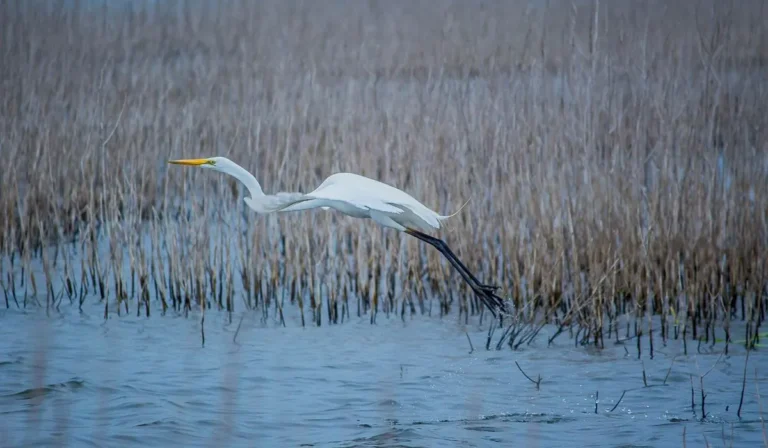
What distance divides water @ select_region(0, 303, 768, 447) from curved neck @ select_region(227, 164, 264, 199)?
0.83 m

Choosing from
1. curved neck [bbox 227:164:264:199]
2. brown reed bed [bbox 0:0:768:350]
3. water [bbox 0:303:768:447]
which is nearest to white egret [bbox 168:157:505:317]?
curved neck [bbox 227:164:264:199]

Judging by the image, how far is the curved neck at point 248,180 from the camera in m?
4.32

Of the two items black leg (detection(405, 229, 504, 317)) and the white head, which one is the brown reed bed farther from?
the white head

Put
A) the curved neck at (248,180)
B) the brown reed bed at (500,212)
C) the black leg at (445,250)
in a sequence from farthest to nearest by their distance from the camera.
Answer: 1. the brown reed bed at (500,212)
2. the black leg at (445,250)
3. the curved neck at (248,180)

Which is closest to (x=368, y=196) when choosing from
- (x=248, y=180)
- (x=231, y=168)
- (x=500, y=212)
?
(x=248, y=180)

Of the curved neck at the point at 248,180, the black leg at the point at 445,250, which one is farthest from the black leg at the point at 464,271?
the curved neck at the point at 248,180

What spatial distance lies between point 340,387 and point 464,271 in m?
0.88

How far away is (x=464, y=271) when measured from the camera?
4738 mm

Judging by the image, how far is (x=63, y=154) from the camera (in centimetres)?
678

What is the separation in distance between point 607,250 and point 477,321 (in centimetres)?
94

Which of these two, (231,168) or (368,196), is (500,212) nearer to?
(368,196)

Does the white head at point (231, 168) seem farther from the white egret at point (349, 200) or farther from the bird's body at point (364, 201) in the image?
the bird's body at point (364, 201)

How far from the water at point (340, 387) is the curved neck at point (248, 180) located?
0.83 metres

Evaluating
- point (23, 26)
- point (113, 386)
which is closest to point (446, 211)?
point (113, 386)
